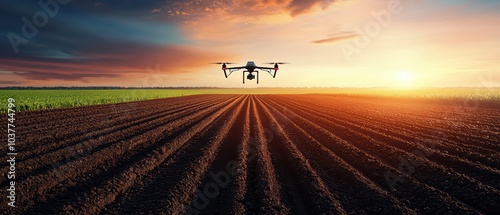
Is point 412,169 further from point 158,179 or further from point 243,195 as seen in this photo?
point 158,179

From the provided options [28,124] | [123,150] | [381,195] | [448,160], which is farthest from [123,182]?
[28,124]

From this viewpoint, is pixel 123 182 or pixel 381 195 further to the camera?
pixel 123 182

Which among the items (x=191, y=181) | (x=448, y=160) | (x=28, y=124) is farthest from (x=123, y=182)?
Result: (x=28, y=124)

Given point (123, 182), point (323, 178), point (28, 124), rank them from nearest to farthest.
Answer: point (123, 182)
point (323, 178)
point (28, 124)

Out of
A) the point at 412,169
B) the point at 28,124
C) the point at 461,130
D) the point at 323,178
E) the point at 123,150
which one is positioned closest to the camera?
the point at 323,178

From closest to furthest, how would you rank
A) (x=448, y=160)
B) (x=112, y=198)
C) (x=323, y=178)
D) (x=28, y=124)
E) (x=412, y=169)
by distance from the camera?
(x=112, y=198)
(x=323, y=178)
(x=412, y=169)
(x=448, y=160)
(x=28, y=124)

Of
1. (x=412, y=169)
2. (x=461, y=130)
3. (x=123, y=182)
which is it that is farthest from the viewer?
(x=461, y=130)

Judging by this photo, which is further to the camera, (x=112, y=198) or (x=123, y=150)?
(x=123, y=150)

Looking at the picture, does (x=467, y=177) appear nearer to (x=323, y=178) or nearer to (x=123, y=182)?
(x=323, y=178)
